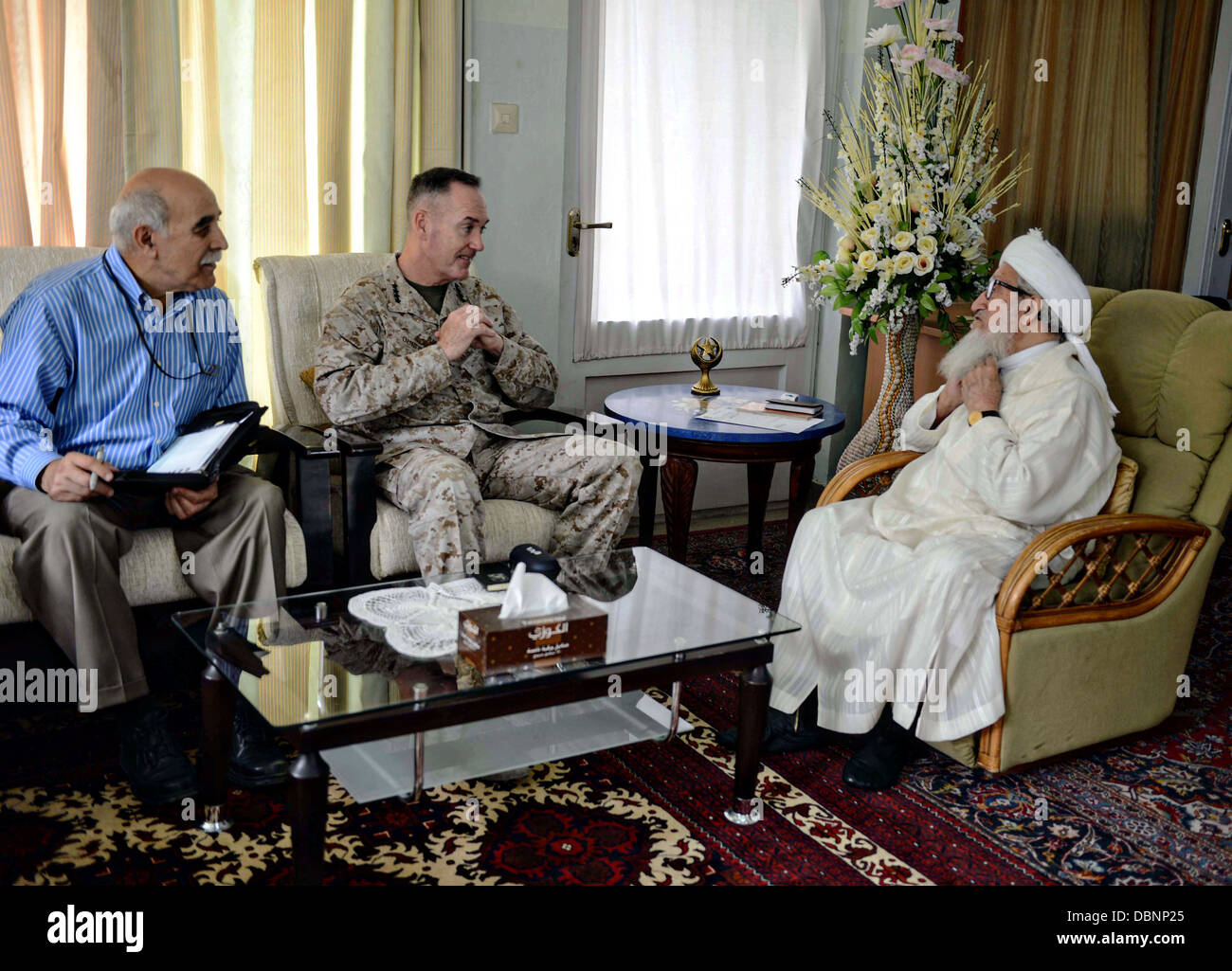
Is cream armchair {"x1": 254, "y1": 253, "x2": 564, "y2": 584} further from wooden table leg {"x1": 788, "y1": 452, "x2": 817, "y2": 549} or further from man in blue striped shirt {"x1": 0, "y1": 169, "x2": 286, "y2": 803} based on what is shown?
wooden table leg {"x1": 788, "y1": 452, "x2": 817, "y2": 549}

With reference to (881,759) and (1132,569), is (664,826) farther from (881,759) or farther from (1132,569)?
(1132,569)

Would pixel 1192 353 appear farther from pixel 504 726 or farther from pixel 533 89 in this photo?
pixel 533 89

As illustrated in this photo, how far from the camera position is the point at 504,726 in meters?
2.30

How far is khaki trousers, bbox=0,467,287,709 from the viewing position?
2262 millimetres

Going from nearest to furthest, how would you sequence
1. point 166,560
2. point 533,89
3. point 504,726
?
point 504,726 < point 166,560 < point 533,89

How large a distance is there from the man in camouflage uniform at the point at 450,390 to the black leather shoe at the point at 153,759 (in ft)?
2.27

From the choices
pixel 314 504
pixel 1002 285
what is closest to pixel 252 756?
pixel 314 504

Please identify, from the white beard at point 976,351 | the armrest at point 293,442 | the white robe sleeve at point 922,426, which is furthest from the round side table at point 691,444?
the armrest at point 293,442

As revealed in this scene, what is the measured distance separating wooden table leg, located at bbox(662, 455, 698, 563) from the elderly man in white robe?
0.60 m

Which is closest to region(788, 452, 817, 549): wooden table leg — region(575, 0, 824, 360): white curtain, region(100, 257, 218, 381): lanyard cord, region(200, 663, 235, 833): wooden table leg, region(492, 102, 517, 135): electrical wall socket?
region(575, 0, 824, 360): white curtain

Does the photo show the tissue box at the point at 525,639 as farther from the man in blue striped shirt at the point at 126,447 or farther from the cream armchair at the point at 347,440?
the cream armchair at the point at 347,440

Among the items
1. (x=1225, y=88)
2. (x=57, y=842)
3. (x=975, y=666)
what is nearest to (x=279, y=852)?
(x=57, y=842)

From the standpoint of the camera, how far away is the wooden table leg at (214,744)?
2.15 m
